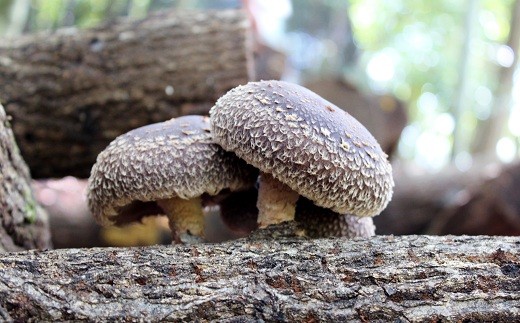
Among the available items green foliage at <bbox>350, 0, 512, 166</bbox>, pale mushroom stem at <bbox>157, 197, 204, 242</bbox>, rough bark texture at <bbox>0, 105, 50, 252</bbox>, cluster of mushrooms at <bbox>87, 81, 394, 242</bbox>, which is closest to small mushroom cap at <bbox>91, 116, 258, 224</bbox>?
cluster of mushrooms at <bbox>87, 81, 394, 242</bbox>

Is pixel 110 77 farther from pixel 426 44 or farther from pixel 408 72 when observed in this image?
pixel 408 72

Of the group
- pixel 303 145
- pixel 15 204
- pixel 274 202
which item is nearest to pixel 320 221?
pixel 274 202

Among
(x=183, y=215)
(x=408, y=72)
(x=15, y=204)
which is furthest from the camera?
(x=408, y=72)

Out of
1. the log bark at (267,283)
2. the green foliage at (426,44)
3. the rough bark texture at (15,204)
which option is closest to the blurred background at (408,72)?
the green foliage at (426,44)

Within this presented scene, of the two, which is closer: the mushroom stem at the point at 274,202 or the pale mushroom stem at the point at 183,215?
the mushroom stem at the point at 274,202

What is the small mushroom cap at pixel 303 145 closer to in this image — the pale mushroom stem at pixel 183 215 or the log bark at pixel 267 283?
the log bark at pixel 267 283

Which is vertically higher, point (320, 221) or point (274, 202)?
point (274, 202)

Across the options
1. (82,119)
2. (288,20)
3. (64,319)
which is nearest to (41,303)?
(64,319)
